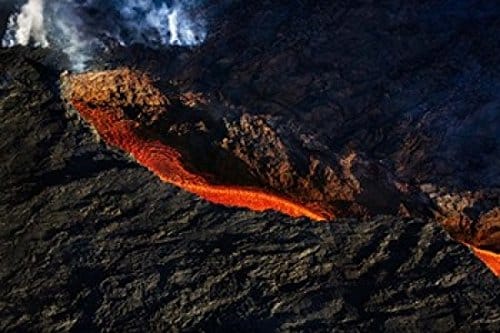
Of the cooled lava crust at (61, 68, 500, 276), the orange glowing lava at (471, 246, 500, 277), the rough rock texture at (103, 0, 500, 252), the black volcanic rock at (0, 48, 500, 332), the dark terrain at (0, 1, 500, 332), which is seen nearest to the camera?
the black volcanic rock at (0, 48, 500, 332)

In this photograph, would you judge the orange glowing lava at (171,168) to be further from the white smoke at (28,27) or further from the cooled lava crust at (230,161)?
the white smoke at (28,27)

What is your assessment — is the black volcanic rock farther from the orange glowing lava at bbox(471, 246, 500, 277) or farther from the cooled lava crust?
the orange glowing lava at bbox(471, 246, 500, 277)

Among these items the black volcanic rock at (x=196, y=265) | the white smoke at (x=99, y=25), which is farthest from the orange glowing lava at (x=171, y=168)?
the black volcanic rock at (x=196, y=265)

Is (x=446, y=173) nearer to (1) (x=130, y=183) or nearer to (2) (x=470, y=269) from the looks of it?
(2) (x=470, y=269)

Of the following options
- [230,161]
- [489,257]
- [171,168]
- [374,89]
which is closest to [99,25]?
[171,168]

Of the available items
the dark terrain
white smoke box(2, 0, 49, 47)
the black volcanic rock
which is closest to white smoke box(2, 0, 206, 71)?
white smoke box(2, 0, 49, 47)

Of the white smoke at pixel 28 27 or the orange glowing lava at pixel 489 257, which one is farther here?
the white smoke at pixel 28 27
